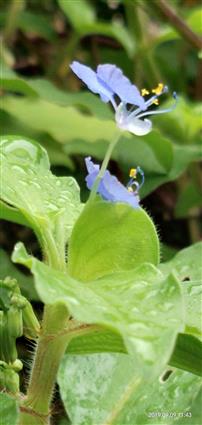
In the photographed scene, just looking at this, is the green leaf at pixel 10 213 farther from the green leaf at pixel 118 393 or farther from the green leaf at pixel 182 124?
the green leaf at pixel 182 124

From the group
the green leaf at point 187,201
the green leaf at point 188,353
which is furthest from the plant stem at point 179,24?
the green leaf at point 188,353

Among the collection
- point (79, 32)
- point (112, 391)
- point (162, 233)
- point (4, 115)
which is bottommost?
point (112, 391)

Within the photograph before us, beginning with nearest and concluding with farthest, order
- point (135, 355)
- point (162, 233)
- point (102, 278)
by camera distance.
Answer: point (135, 355) → point (102, 278) → point (162, 233)

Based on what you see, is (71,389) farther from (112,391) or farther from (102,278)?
(102,278)

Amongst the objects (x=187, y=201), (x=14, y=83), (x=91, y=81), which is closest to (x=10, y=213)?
(x=91, y=81)

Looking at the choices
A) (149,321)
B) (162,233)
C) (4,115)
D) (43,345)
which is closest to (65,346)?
(43,345)

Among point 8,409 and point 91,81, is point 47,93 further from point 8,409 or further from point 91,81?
point 8,409

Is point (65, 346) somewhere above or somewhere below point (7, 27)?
below
